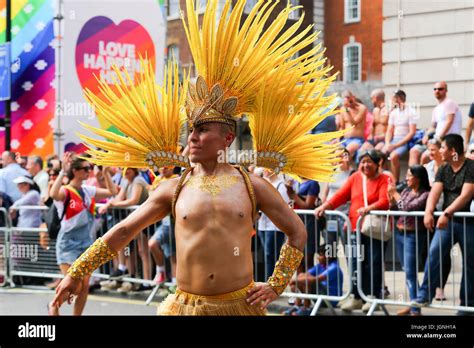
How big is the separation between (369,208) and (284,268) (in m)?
3.94

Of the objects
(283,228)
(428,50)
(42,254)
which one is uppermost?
(428,50)

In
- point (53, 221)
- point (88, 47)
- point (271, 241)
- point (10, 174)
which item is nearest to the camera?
point (271, 241)

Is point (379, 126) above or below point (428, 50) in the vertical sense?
below

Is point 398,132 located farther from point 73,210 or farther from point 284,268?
point 284,268

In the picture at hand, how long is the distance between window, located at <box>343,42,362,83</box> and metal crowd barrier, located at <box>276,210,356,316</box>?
916 cm

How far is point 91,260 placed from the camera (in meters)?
5.13

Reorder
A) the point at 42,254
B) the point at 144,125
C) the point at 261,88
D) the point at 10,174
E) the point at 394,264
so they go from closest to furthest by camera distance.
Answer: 1. the point at 261,88
2. the point at 144,125
3. the point at 394,264
4. the point at 42,254
5. the point at 10,174

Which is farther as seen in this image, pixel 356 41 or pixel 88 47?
pixel 356 41

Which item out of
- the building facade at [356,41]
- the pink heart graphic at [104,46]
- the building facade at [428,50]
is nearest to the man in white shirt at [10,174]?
the pink heart graphic at [104,46]

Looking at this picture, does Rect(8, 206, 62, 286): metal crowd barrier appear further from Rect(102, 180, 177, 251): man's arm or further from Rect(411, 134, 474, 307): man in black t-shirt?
Rect(102, 180, 177, 251): man's arm

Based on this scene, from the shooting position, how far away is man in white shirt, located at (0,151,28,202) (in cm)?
1166

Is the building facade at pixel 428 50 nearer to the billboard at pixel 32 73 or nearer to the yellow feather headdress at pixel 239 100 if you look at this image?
the billboard at pixel 32 73

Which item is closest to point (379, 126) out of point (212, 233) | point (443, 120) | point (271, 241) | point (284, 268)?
point (443, 120)
